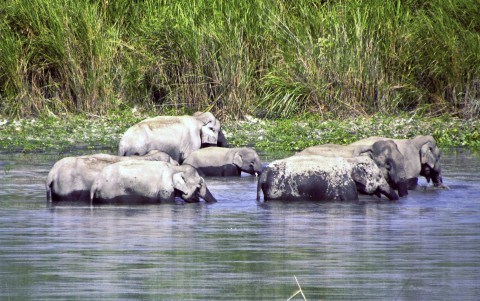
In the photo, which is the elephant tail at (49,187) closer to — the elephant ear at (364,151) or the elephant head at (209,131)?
the elephant ear at (364,151)

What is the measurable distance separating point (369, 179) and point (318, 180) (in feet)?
1.87

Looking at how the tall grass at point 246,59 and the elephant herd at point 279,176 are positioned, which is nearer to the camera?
the elephant herd at point 279,176

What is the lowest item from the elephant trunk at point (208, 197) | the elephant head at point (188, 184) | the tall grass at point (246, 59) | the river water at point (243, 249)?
the river water at point (243, 249)

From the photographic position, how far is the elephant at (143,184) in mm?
12930

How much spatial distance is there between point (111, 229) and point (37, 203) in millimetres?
2319

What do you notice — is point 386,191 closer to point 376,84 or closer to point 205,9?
point 376,84

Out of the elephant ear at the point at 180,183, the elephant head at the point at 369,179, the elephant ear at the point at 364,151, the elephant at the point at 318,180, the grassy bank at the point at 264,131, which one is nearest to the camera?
the elephant ear at the point at 180,183

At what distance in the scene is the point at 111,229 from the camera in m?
11.0

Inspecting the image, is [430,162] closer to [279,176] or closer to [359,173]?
[359,173]

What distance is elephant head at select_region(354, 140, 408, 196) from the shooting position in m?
14.1

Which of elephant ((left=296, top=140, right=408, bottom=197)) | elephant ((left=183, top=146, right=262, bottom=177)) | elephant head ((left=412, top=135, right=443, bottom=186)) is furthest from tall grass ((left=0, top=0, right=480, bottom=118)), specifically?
elephant ((left=296, top=140, right=408, bottom=197))

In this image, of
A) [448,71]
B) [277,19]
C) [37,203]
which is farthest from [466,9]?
[37,203]

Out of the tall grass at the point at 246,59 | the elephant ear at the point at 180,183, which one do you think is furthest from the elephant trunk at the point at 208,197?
the tall grass at the point at 246,59

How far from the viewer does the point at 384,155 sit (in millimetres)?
14398
